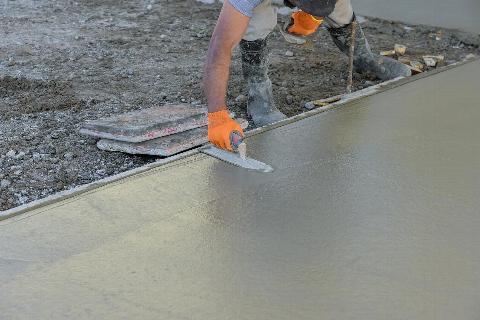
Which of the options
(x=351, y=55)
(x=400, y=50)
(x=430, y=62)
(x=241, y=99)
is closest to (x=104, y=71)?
(x=241, y=99)

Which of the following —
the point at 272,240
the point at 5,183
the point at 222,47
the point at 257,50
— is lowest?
the point at 5,183

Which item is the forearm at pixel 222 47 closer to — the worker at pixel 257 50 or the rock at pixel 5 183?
the worker at pixel 257 50

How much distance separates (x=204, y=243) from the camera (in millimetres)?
1816

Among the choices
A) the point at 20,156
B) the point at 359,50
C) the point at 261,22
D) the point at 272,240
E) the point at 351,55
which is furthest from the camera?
the point at 359,50

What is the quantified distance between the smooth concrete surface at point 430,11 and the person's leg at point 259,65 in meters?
2.25

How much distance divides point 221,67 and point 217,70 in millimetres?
20

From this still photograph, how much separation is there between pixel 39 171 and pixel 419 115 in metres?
1.83

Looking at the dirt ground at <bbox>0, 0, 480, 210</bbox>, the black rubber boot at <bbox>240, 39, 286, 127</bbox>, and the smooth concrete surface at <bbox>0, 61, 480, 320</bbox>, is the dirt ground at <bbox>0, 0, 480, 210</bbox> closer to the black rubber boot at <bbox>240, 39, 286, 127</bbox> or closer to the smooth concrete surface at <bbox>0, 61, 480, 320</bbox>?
the black rubber boot at <bbox>240, 39, 286, 127</bbox>

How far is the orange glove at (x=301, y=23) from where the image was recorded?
10.8 ft

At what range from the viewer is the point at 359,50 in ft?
12.6

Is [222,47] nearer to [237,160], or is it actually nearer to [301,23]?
[237,160]

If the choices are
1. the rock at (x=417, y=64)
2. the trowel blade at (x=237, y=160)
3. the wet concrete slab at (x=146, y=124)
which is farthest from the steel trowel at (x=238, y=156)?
the rock at (x=417, y=64)

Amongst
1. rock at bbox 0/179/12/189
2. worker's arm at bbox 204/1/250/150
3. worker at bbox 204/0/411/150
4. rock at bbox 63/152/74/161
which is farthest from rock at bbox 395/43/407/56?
rock at bbox 0/179/12/189

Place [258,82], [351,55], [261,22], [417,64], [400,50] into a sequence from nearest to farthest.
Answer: [261,22]
[258,82]
[351,55]
[417,64]
[400,50]
